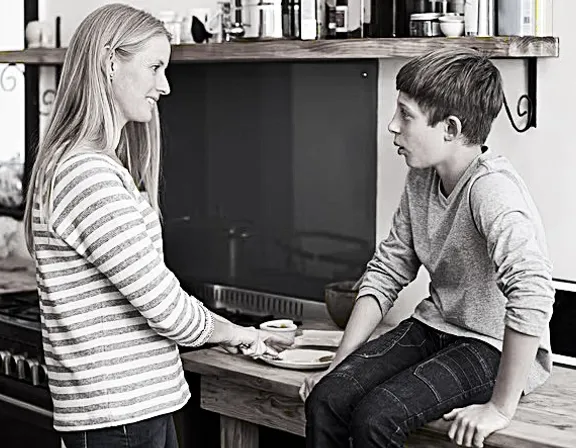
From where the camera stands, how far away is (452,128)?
2258mm

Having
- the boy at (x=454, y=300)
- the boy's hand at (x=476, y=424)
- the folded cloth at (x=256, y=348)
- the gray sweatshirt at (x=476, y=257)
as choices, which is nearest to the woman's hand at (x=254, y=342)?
the folded cloth at (x=256, y=348)

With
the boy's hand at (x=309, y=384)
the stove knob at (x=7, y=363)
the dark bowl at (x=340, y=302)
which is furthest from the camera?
the stove knob at (x=7, y=363)

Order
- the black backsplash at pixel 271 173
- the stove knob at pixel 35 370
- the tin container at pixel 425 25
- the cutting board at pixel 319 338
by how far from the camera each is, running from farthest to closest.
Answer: the stove knob at pixel 35 370
the black backsplash at pixel 271 173
the cutting board at pixel 319 338
the tin container at pixel 425 25

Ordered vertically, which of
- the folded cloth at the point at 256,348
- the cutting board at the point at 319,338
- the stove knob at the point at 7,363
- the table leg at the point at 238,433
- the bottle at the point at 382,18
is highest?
the bottle at the point at 382,18

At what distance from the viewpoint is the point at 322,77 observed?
2986 millimetres

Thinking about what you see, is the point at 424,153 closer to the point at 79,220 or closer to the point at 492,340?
the point at 492,340

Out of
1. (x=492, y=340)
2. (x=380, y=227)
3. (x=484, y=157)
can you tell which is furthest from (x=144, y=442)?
(x=380, y=227)

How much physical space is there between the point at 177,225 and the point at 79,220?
1.55 metres

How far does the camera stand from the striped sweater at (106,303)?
1922 mm

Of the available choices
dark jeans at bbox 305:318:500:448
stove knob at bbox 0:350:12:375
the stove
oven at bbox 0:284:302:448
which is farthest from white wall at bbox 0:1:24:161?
dark jeans at bbox 305:318:500:448

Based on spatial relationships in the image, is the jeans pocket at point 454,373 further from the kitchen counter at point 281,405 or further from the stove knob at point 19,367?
the stove knob at point 19,367

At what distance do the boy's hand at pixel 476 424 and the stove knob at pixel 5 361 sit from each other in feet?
5.02

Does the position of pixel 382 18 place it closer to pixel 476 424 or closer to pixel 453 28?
pixel 453 28

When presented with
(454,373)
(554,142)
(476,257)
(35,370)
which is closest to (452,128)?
(476,257)
